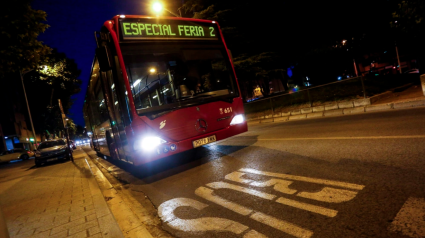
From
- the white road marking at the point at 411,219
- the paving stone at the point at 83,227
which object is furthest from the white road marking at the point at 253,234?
the paving stone at the point at 83,227

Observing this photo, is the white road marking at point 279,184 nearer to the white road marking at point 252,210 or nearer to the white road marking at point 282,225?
the white road marking at point 252,210

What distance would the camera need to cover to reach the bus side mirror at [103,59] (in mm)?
Result: 5324

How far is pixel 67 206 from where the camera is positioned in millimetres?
4770

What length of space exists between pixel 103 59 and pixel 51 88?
1360 inches

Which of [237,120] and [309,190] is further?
[237,120]

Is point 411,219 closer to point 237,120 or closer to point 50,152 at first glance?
point 237,120

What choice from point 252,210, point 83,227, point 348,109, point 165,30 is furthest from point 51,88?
point 252,210

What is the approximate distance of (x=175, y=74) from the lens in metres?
Answer: 5.87

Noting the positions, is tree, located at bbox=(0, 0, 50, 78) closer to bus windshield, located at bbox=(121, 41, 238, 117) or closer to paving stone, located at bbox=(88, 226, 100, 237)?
bus windshield, located at bbox=(121, 41, 238, 117)

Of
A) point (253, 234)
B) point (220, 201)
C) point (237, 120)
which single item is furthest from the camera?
point (237, 120)

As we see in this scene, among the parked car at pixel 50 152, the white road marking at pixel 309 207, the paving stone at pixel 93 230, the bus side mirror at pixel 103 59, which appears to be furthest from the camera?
the parked car at pixel 50 152

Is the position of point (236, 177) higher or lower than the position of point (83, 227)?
lower

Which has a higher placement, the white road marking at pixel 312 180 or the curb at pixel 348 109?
the curb at pixel 348 109

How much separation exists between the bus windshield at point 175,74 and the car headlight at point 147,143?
61 cm
